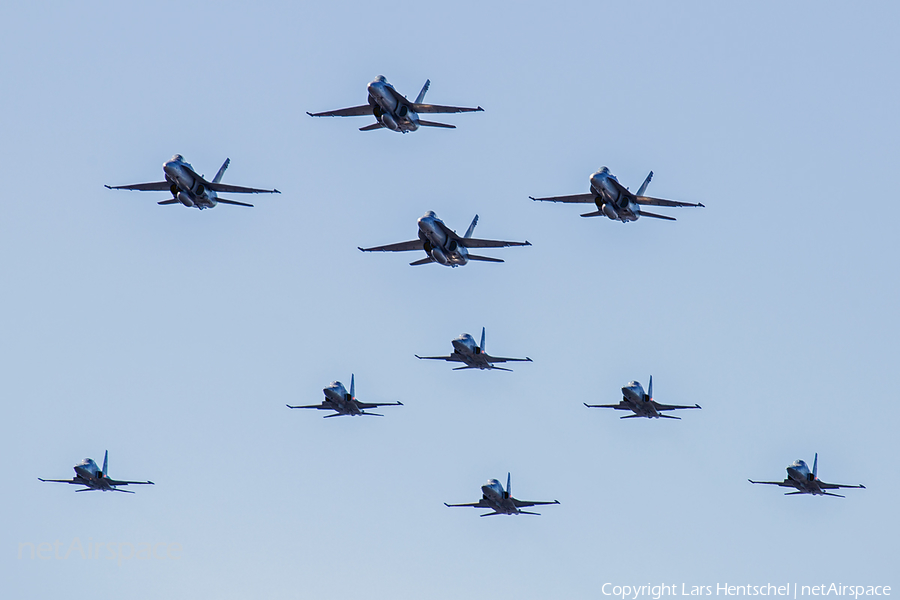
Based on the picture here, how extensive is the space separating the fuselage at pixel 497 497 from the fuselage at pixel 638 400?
16.4m

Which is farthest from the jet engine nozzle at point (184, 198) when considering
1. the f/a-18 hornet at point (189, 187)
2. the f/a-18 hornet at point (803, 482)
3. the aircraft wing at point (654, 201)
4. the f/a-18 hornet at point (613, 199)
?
the f/a-18 hornet at point (803, 482)

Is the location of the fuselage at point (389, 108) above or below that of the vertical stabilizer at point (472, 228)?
above

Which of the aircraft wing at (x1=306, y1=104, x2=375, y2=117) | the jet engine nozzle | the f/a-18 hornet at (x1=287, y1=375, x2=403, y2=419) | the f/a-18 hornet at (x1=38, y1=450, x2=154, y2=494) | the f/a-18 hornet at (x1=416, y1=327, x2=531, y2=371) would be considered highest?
the aircraft wing at (x1=306, y1=104, x2=375, y2=117)

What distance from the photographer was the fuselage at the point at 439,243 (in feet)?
330

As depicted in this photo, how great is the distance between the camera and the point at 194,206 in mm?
100562

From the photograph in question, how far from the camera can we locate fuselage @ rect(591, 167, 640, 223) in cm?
9894

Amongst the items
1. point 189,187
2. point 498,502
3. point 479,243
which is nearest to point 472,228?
point 479,243

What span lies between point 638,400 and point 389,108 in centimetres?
4264

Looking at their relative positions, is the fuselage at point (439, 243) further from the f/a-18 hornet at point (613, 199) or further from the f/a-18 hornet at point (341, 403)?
the f/a-18 hornet at point (341, 403)

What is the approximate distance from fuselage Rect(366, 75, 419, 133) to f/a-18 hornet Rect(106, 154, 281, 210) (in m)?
10.1

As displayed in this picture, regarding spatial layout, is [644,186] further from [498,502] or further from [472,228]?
[498,502]

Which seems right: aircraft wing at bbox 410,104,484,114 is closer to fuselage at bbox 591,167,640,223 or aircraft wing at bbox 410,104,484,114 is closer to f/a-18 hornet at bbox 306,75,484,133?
f/a-18 hornet at bbox 306,75,484,133

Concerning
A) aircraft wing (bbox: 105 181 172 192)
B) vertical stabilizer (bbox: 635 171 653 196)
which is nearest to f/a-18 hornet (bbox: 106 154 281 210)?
aircraft wing (bbox: 105 181 172 192)

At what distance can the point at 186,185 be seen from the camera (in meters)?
98.7
